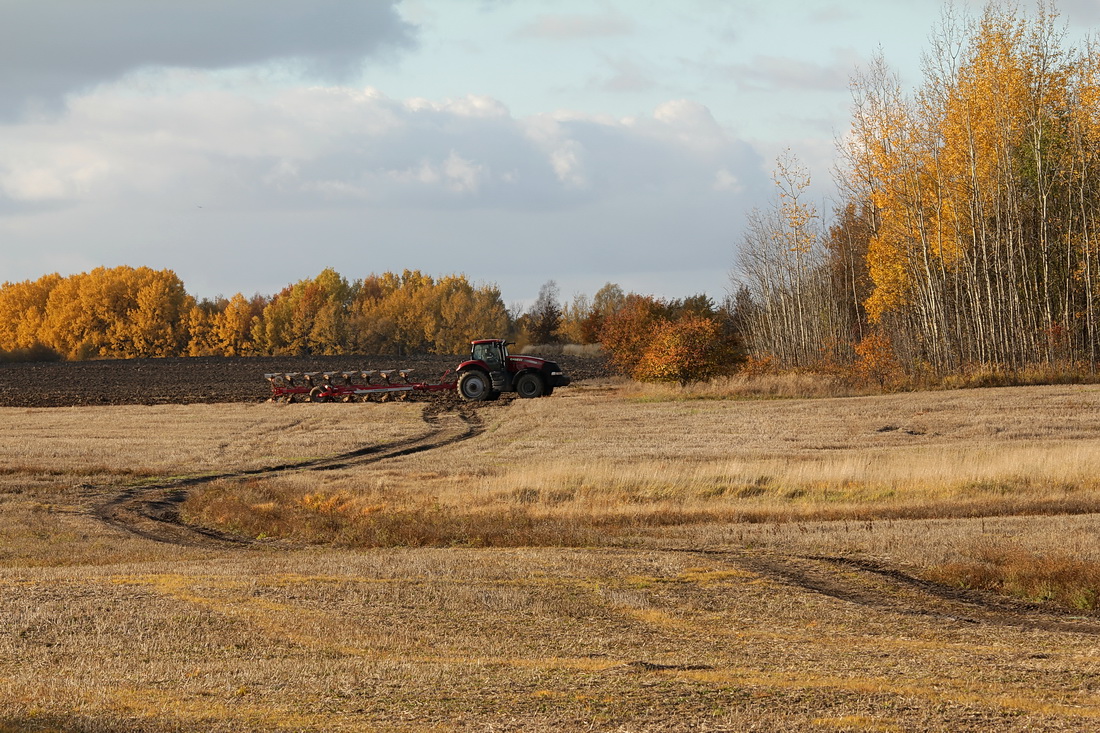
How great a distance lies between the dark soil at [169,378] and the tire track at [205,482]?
15.2 m

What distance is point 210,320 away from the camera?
108 meters

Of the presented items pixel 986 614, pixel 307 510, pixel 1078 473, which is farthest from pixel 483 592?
pixel 1078 473

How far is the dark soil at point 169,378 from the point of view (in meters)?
51.5

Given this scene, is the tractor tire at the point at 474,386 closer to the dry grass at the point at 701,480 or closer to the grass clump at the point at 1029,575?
the dry grass at the point at 701,480

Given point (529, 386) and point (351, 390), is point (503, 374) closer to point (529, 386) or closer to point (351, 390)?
point (529, 386)

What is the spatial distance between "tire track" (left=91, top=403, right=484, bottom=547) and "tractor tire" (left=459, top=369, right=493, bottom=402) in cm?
184

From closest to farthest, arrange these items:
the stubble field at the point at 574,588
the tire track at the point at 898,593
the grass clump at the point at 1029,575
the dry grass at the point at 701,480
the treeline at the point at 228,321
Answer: the stubble field at the point at 574,588 → the tire track at the point at 898,593 → the grass clump at the point at 1029,575 → the dry grass at the point at 701,480 → the treeline at the point at 228,321

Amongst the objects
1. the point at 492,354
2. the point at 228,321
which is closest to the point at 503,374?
the point at 492,354

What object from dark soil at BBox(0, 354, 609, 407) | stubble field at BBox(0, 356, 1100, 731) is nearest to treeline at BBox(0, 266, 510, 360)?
dark soil at BBox(0, 354, 609, 407)

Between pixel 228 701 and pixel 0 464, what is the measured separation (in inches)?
1002

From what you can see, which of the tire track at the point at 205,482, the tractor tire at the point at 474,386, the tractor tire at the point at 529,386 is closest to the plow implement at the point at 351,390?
the tractor tire at the point at 474,386

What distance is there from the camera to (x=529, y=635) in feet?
32.1

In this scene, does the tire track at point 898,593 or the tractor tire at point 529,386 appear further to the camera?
the tractor tire at point 529,386

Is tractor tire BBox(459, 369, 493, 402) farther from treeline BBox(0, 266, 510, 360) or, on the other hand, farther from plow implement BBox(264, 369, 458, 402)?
treeline BBox(0, 266, 510, 360)
